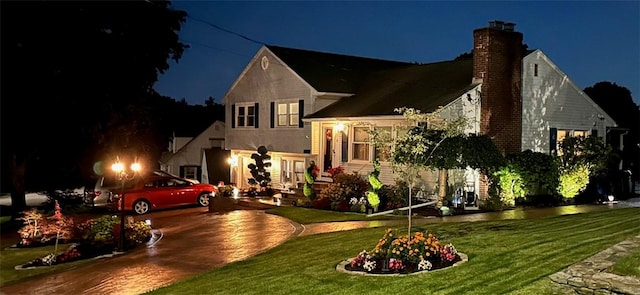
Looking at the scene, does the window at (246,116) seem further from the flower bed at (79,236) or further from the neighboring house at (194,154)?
the flower bed at (79,236)

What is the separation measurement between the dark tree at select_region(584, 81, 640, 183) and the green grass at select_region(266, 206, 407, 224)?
79.8ft

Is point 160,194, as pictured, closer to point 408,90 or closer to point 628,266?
point 408,90

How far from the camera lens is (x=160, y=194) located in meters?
25.1

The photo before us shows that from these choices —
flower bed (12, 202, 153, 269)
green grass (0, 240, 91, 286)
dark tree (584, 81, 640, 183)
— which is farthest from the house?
dark tree (584, 81, 640, 183)

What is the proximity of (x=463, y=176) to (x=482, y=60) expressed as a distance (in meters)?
4.31

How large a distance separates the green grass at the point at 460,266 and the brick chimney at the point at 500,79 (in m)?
8.09

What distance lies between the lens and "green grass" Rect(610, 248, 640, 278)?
797cm

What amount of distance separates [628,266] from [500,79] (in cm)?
1534

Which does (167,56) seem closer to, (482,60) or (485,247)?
(482,60)

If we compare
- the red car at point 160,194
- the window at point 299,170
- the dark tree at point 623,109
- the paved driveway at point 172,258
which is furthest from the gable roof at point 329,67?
the dark tree at point 623,109

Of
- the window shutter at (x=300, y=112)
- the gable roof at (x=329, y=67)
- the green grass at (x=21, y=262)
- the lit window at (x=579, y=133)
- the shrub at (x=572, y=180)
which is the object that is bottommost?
the green grass at (x=21, y=262)

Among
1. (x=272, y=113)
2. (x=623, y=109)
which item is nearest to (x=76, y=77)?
(x=272, y=113)

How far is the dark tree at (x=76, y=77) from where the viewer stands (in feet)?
73.3

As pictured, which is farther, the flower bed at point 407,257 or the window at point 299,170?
the window at point 299,170
